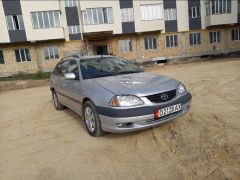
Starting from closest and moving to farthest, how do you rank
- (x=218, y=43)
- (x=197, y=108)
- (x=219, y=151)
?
(x=219, y=151)
(x=197, y=108)
(x=218, y=43)

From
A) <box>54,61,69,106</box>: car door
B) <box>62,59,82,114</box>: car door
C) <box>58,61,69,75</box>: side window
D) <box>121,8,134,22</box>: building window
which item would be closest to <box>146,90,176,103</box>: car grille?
<box>62,59,82,114</box>: car door

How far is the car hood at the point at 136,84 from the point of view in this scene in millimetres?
3482

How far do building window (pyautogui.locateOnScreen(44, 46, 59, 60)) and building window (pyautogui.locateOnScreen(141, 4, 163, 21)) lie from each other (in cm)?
988

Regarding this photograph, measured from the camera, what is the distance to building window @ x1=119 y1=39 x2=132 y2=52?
23.3m

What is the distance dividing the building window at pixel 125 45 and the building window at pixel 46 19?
6.76m

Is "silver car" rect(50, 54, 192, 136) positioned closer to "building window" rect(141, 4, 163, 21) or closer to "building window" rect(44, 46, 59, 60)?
"building window" rect(44, 46, 59, 60)

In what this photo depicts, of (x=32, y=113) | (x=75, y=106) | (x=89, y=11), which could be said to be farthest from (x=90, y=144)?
(x=89, y=11)

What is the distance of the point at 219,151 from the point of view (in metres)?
3.05

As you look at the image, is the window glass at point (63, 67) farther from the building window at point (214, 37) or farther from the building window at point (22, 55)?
the building window at point (214, 37)

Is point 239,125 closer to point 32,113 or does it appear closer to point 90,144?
point 90,144

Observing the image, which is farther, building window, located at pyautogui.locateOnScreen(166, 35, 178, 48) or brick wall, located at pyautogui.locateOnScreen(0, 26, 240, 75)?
building window, located at pyautogui.locateOnScreen(166, 35, 178, 48)

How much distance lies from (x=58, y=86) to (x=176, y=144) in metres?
3.61

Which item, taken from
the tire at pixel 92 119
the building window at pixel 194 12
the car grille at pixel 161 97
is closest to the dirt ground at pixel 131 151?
the tire at pixel 92 119

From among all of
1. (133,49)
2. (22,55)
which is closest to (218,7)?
(133,49)
